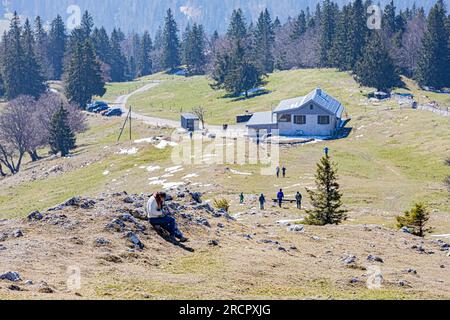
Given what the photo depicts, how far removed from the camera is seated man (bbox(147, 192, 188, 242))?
22.3 metres

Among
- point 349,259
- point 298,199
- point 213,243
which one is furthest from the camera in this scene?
point 298,199

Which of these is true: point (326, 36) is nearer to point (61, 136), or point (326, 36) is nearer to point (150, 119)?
point (150, 119)

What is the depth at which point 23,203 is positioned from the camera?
6122cm

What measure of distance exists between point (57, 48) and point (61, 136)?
3724 inches

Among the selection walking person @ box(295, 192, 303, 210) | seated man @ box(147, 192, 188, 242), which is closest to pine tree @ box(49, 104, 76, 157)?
walking person @ box(295, 192, 303, 210)

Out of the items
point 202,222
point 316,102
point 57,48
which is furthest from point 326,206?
point 57,48

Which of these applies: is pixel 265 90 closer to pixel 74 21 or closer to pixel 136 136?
pixel 136 136

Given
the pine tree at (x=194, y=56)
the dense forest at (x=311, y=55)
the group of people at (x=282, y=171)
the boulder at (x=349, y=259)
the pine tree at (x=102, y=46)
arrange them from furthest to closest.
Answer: the pine tree at (x=102, y=46), the pine tree at (x=194, y=56), the dense forest at (x=311, y=55), the group of people at (x=282, y=171), the boulder at (x=349, y=259)

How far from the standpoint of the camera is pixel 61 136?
90625 mm

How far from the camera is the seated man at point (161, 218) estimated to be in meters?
22.3

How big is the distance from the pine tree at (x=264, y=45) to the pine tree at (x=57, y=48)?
175 feet

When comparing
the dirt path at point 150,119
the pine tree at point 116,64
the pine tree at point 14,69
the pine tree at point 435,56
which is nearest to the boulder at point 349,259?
the dirt path at point 150,119

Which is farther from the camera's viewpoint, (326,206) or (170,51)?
(170,51)

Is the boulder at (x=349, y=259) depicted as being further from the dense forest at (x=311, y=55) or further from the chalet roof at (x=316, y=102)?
the dense forest at (x=311, y=55)
